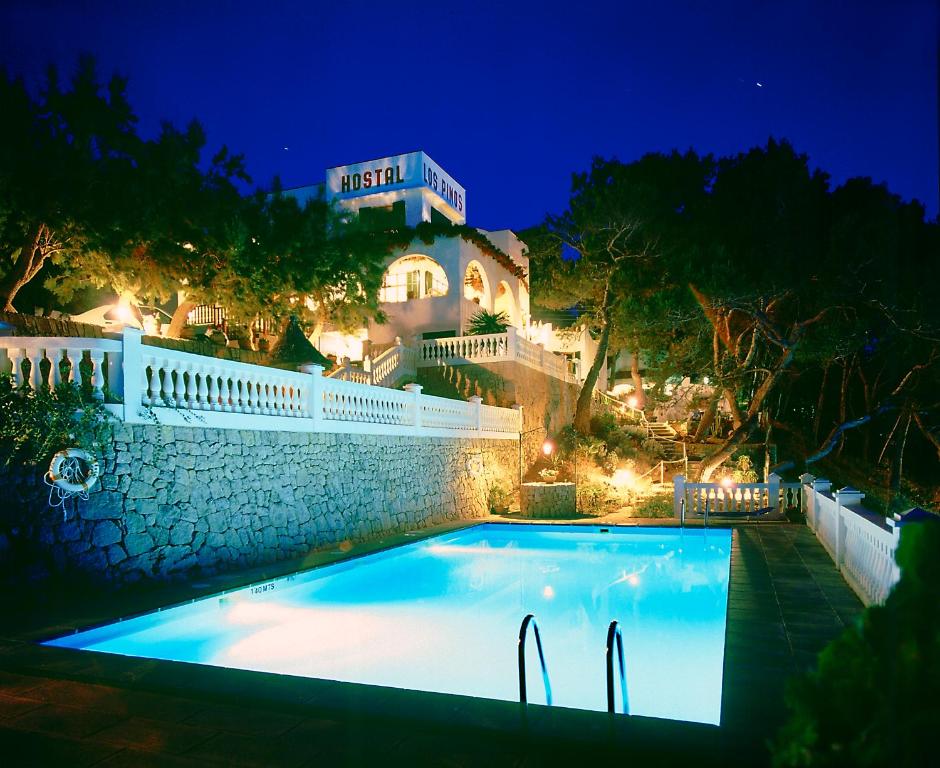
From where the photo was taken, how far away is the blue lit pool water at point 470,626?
20.0 ft

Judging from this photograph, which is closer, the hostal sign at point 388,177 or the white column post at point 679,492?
the white column post at point 679,492

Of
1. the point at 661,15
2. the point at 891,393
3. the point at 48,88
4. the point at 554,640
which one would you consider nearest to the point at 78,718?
the point at 554,640

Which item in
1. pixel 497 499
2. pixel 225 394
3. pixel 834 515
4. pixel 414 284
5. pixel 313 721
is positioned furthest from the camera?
pixel 414 284

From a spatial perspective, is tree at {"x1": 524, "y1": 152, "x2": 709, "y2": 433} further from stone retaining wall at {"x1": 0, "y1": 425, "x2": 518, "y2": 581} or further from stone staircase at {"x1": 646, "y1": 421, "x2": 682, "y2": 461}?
stone retaining wall at {"x1": 0, "y1": 425, "x2": 518, "y2": 581}

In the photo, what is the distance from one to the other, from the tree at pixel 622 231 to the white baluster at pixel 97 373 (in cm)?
1608

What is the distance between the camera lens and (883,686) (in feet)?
6.40

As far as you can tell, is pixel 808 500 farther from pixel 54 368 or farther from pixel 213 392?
pixel 54 368

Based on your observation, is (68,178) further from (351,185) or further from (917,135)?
(351,185)

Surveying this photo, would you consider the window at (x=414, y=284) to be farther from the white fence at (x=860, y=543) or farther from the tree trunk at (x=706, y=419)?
the white fence at (x=860, y=543)

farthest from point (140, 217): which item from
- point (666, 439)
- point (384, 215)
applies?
point (666, 439)

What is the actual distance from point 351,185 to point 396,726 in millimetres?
27233

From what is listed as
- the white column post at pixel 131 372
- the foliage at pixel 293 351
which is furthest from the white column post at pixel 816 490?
the white column post at pixel 131 372

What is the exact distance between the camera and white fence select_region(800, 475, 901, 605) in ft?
18.5

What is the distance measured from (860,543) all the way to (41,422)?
8602 millimetres
